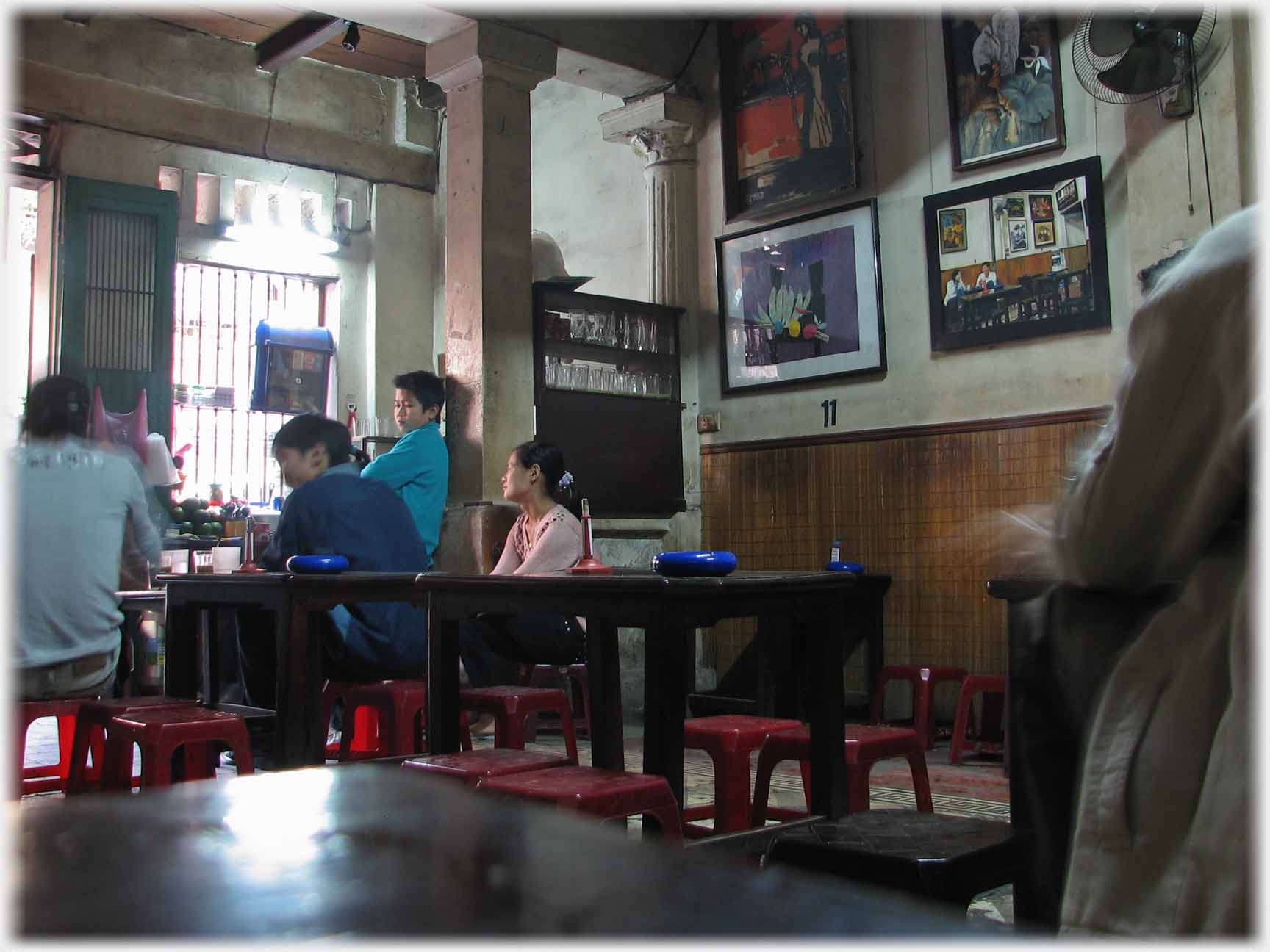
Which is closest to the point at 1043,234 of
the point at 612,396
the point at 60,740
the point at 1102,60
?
the point at 1102,60

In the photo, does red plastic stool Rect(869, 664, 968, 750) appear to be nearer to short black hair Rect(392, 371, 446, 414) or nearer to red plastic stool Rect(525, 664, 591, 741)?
red plastic stool Rect(525, 664, 591, 741)

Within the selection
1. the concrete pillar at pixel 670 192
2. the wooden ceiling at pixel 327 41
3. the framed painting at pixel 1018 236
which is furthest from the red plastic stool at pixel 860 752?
the wooden ceiling at pixel 327 41

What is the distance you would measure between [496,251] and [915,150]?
2324 mm

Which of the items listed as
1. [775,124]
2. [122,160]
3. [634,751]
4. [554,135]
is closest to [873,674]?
[634,751]

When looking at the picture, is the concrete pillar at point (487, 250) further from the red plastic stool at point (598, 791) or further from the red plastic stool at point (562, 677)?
the red plastic stool at point (598, 791)

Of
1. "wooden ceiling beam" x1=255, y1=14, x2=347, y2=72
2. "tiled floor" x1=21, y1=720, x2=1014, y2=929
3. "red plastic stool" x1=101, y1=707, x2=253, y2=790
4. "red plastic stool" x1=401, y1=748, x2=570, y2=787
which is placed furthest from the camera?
"wooden ceiling beam" x1=255, y1=14, x2=347, y2=72

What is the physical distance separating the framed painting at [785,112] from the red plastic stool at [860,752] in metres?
4.05

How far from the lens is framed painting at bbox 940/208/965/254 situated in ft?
19.3

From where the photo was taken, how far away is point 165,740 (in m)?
2.99

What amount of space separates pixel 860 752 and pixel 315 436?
2.47m

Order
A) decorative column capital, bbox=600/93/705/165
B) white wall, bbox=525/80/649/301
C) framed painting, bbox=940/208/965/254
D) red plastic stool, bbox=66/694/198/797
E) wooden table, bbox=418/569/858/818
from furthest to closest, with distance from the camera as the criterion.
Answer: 1. white wall, bbox=525/80/649/301
2. decorative column capital, bbox=600/93/705/165
3. framed painting, bbox=940/208/965/254
4. red plastic stool, bbox=66/694/198/797
5. wooden table, bbox=418/569/858/818

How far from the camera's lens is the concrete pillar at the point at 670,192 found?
7.16m

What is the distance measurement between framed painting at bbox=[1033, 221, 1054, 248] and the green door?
19.2 ft

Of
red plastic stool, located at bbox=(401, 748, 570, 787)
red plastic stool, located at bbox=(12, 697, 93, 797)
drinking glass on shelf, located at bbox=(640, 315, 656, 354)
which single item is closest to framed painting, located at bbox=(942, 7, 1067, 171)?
drinking glass on shelf, located at bbox=(640, 315, 656, 354)
